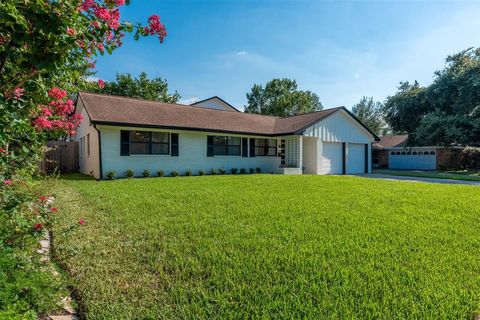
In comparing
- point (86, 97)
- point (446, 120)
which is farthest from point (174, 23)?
point (446, 120)

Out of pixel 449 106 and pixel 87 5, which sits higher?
pixel 449 106

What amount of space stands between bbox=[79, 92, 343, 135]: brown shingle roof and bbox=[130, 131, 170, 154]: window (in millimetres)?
779

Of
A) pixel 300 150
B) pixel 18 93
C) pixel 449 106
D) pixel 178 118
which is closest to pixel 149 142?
pixel 178 118

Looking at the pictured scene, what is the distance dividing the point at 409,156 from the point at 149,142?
1067 inches

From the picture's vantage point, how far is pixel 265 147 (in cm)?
1959

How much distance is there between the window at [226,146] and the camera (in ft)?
57.0

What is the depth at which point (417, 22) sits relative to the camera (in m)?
9.82

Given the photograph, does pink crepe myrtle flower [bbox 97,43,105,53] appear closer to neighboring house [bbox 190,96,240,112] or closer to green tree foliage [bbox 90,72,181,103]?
neighboring house [bbox 190,96,240,112]

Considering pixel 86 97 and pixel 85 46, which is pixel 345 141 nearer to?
pixel 86 97

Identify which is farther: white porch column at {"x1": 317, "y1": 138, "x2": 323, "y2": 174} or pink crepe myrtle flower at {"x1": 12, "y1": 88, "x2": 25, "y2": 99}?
white porch column at {"x1": 317, "y1": 138, "x2": 323, "y2": 174}

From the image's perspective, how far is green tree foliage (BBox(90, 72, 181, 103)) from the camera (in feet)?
118

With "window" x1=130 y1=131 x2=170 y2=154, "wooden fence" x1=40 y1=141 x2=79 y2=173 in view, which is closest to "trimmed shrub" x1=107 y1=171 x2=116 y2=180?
"window" x1=130 y1=131 x2=170 y2=154

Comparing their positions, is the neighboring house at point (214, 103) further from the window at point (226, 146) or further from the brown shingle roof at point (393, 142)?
the brown shingle roof at point (393, 142)

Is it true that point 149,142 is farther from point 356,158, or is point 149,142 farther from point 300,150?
point 356,158
